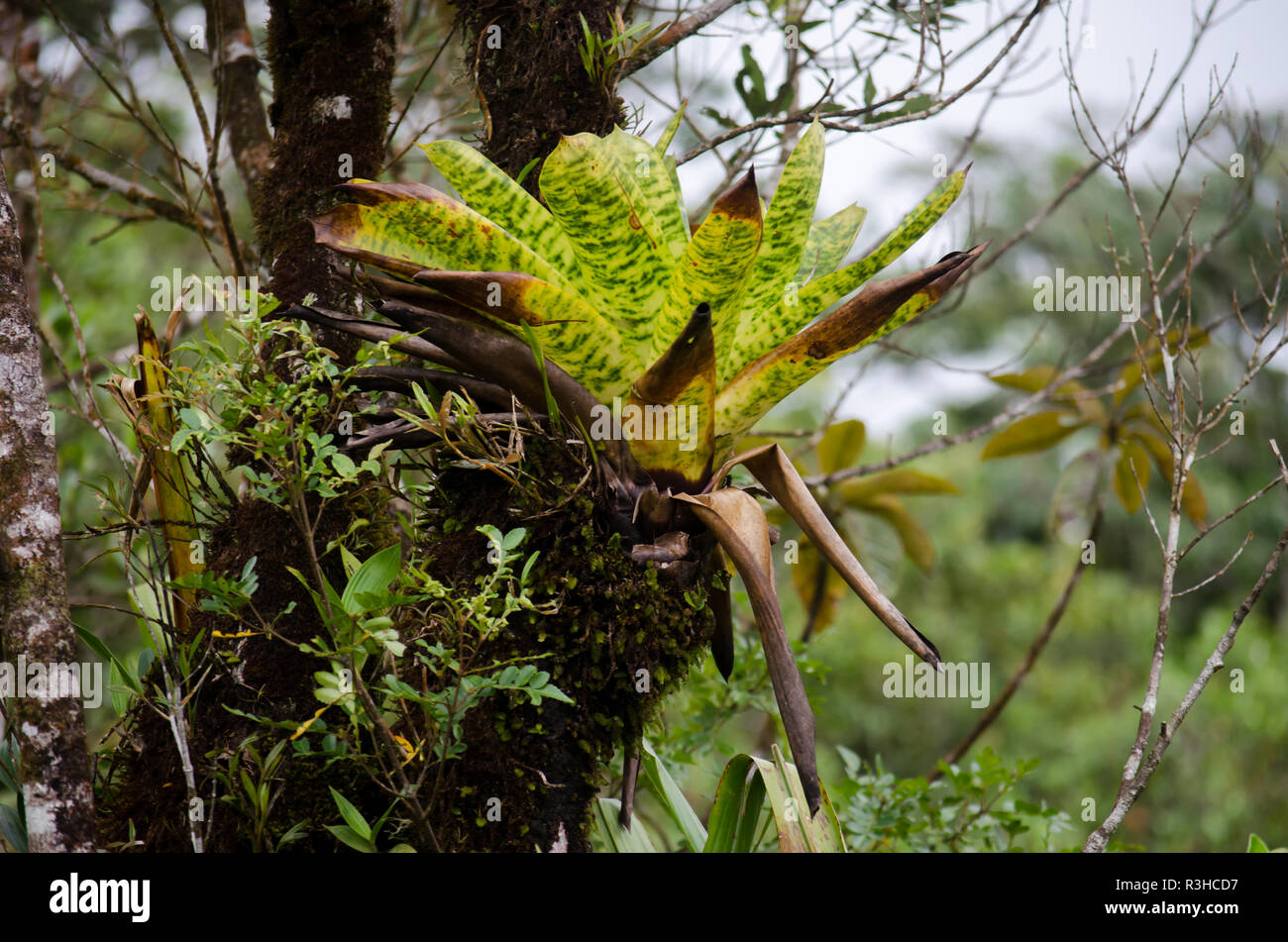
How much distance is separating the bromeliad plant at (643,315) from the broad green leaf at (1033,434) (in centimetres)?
150

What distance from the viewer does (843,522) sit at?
9.41ft

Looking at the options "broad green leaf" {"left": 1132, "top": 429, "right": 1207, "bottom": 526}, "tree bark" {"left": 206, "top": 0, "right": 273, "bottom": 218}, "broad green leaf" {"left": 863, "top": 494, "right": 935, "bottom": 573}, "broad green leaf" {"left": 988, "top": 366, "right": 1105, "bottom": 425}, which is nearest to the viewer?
"tree bark" {"left": 206, "top": 0, "right": 273, "bottom": 218}

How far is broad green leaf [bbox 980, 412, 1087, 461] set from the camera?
2.68m

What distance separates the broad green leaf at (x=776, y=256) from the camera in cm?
129

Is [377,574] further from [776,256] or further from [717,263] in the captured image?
[776,256]

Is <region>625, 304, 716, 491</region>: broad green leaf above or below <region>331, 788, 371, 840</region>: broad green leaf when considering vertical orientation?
above

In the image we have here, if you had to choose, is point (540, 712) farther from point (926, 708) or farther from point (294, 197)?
point (926, 708)

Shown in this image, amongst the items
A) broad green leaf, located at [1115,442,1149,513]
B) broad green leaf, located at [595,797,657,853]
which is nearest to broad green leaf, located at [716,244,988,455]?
broad green leaf, located at [595,797,657,853]

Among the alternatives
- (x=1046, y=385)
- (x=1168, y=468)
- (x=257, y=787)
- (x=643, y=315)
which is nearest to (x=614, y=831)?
(x=257, y=787)

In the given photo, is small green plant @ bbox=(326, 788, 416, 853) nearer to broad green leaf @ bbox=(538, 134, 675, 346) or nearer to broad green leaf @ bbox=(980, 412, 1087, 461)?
broad green leaf @ bbox=(538, 134, 675, 346)

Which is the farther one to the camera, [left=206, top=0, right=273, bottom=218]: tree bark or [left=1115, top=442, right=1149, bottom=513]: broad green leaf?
[left=1115, top=442, right=1149, bottom=513]: broad green leaf

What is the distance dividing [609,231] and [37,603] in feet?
2.59

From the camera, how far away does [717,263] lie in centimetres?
117

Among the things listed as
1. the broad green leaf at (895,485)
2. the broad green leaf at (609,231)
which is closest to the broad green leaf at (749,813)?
the broad green leaf at (609,231)
